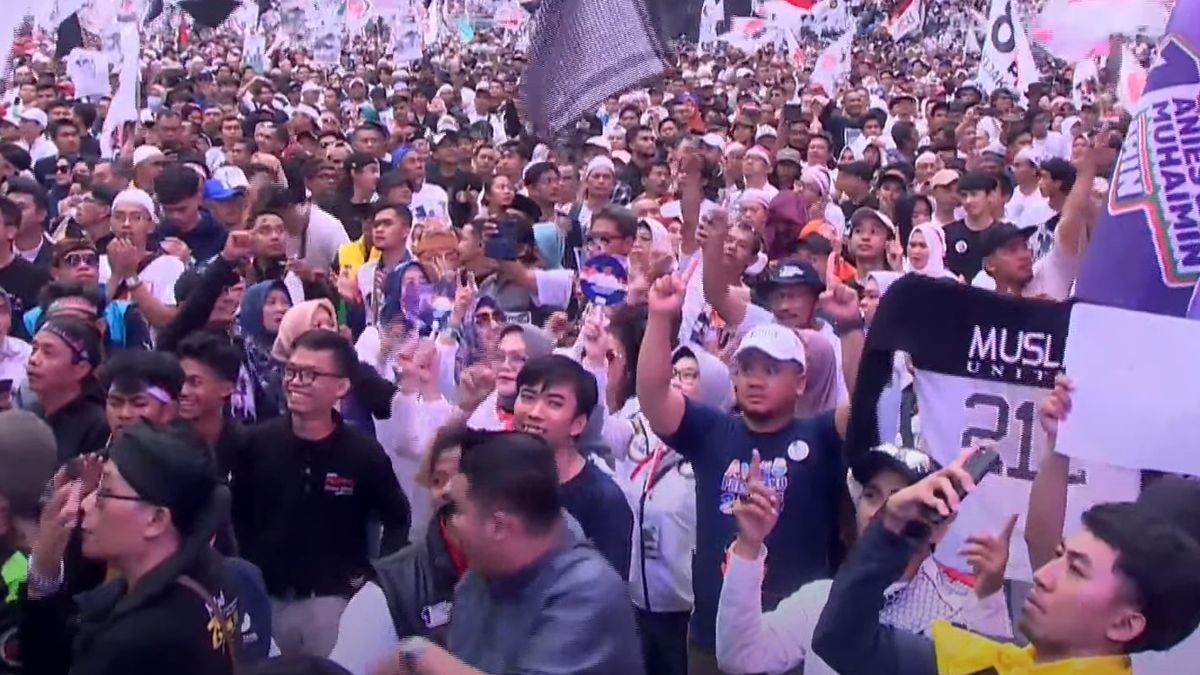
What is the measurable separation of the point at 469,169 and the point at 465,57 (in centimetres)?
1542

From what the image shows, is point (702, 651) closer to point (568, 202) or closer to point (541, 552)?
point (541, 552)

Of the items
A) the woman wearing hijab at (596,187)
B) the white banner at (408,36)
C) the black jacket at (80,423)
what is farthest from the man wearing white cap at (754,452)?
the white banner at (408,36)

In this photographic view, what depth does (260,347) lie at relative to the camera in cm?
505

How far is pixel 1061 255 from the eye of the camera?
521cm

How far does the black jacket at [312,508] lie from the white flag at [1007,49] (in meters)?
9.89

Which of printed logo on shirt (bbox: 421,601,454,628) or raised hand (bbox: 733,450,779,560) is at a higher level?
raised hand (bbox: 733,450,779,560)

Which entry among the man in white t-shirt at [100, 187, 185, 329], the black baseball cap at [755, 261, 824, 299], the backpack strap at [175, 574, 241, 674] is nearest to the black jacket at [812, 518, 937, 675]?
the backpack strap at [175, 574, 241, 674]

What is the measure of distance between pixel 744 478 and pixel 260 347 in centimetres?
202

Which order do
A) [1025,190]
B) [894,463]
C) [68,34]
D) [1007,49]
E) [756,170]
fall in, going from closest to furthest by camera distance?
1. [894,463]
2. [756,170]
3. [1025,190]
4. [1007,49]
5. [68,34]

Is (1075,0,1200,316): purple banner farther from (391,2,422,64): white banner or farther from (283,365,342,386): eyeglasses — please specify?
(391,2,422,64): white banner

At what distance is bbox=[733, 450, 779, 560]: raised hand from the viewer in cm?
295

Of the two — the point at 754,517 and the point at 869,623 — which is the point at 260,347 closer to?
the point at 754,517

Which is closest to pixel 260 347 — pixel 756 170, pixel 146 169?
pixel 146 169

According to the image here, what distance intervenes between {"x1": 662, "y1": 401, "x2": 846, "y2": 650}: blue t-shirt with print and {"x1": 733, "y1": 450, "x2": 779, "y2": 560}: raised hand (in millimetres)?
594
